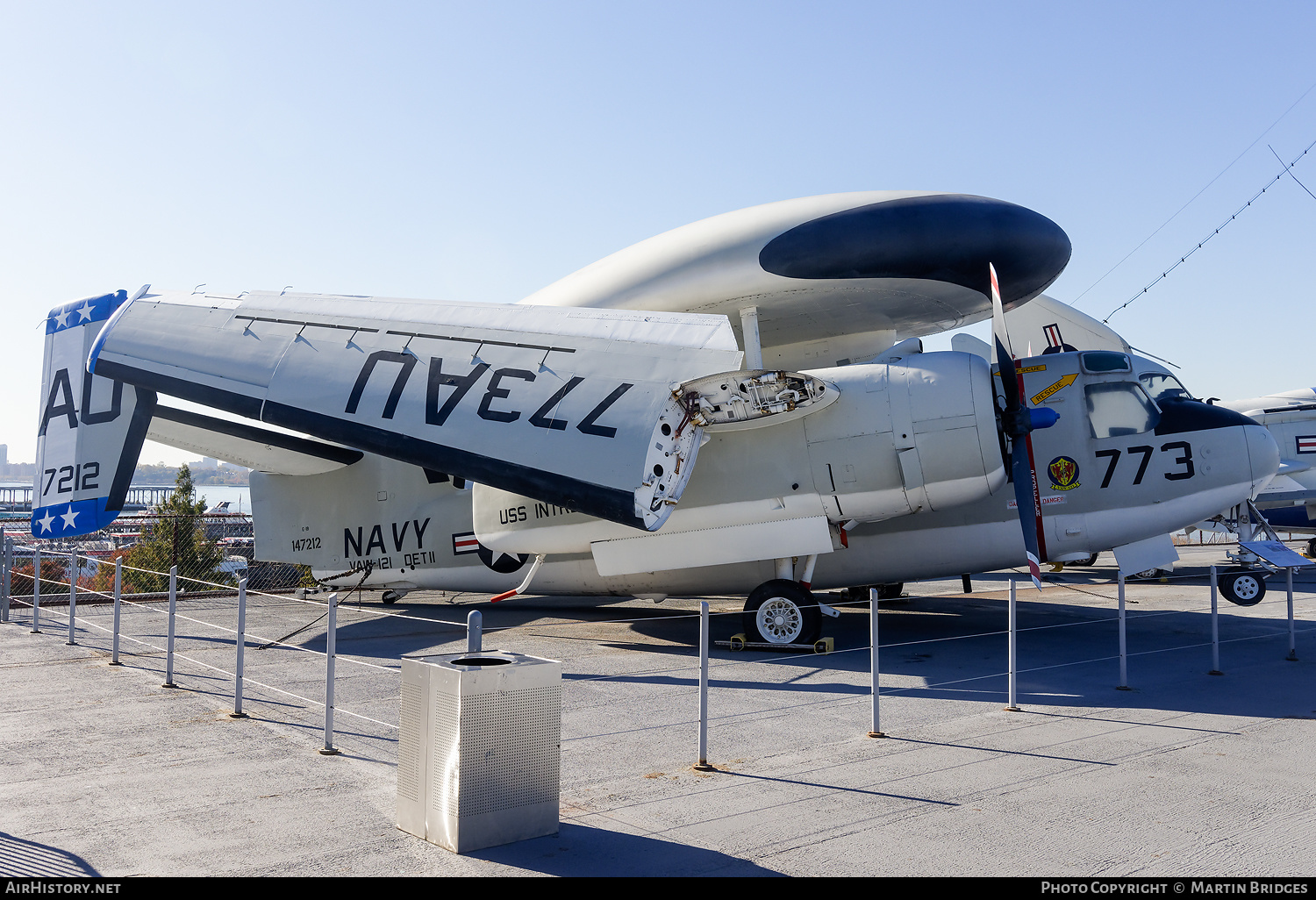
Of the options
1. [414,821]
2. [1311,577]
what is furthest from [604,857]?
[1311,577]

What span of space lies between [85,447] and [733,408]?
10.0 metres

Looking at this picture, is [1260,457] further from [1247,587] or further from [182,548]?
[182,548]

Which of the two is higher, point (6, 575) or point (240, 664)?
point (6, 575)

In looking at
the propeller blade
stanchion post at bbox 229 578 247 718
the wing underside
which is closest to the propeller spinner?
the propeller blade

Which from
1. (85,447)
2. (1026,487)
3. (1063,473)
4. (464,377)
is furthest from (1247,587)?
(85,447)

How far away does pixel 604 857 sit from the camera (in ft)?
17.0

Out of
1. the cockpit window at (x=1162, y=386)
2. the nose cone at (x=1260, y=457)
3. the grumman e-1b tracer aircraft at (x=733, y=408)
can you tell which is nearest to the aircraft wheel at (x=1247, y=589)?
the nose cone at (x=1260, y=457)

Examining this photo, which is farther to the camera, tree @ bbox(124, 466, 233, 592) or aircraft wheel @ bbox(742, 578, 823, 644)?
tree @ bbox(124, 466, 233, 592)

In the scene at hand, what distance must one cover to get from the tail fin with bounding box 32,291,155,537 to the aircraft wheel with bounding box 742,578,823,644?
32.0 feet

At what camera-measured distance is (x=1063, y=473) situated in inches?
541

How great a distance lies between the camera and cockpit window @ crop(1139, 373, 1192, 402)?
45.8 feet

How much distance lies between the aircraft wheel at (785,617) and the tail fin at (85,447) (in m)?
9.75

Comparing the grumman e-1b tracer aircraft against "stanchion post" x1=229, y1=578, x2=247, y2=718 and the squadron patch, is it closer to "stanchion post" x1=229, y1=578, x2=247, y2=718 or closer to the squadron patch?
the squadron patch

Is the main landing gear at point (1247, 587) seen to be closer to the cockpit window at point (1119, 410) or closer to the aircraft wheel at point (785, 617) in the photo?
the cockpit window at point (1119, 410)
